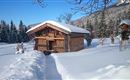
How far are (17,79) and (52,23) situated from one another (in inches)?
761

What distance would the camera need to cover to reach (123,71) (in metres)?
10.7

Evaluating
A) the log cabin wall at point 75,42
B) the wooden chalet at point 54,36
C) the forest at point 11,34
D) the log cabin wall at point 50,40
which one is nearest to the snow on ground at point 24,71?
the wooden chalet at point 54,36

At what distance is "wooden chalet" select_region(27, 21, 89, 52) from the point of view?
3045 cm

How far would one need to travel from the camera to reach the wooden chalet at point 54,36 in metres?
30.4

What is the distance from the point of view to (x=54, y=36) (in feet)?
102

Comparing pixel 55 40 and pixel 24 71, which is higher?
pixel 55 40

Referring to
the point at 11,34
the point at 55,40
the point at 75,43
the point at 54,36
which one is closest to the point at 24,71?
the point at 55,40

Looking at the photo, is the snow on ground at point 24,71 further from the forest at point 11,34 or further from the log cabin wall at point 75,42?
the forest at point 11,34

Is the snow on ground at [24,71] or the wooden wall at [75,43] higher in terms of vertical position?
the wooden wall at [75,43]

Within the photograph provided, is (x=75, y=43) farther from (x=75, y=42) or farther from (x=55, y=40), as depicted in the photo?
(x=55, y=40)

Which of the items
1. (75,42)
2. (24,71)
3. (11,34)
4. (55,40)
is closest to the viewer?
(24,71)

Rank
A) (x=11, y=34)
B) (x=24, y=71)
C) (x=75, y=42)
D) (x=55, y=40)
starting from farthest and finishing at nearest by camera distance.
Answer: (x=11, y=34)
(x=75, y=42)
(x=55, y=40)
(x=24, y=71)

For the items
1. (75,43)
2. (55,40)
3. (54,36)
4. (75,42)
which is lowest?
(75,43)

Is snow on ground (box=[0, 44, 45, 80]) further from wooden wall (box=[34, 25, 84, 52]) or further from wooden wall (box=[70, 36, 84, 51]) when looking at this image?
wooden wall (box=[70, 36, 84, 51])
